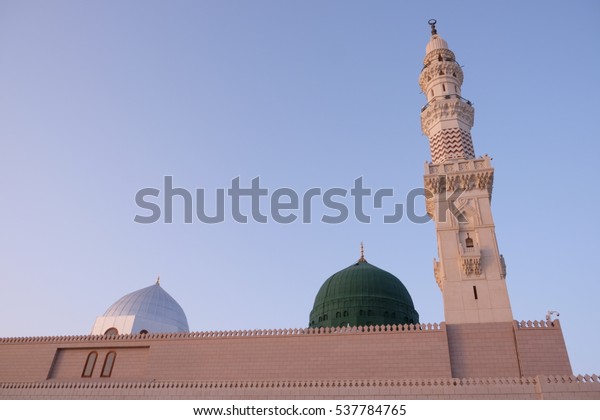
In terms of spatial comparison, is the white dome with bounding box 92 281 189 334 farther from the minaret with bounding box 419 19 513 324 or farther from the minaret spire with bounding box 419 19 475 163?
the minaret spire with bounding box 419 19 475 163

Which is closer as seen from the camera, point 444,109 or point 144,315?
point 444,109

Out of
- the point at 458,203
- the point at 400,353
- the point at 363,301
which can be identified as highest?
→ the point at 458,203

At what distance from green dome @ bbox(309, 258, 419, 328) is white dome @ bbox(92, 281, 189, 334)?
307 inches

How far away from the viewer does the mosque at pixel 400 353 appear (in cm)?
1405

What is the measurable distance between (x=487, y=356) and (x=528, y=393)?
8.42 feet

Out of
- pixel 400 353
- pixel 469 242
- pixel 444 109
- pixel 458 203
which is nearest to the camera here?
pixel 400 353

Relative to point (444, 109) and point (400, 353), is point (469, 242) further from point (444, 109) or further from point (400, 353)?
point (444, 109)

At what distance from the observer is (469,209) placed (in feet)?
62.5

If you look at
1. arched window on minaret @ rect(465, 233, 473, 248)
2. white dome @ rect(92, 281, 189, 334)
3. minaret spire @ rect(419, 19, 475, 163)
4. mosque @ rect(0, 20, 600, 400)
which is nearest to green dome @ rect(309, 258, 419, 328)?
mosque @ rect(0, 20, 600, 400)

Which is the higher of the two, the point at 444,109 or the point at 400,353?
the point at 444,109

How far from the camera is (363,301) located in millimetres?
23750

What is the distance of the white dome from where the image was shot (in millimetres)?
24781

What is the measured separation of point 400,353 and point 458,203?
6844mm

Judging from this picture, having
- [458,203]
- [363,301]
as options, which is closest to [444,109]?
[458,203]
